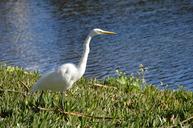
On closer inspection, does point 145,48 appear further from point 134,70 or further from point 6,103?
point 6,103

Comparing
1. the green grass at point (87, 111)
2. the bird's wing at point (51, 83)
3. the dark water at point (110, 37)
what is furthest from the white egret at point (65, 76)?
the dark water at point (110, 37)

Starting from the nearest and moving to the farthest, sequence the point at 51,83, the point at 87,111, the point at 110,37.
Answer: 1. the point at 87,111
2. the point at 51,83
3. the point at 110,37

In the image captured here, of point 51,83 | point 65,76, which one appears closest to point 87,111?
point 65,76

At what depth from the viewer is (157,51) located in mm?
35594

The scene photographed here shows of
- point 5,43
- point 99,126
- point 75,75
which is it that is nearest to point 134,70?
point 5,43

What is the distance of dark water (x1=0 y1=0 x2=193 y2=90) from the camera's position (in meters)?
31.5

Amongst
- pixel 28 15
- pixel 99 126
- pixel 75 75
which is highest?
pixel 28 15

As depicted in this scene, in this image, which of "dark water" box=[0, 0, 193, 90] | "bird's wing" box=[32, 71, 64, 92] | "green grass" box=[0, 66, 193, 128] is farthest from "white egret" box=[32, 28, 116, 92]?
"dark water" box=[0, 0, 193, 90]

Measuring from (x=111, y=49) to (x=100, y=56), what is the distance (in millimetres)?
2272

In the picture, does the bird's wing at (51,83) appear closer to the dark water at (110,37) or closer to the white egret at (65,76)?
the white egret at (65,76)

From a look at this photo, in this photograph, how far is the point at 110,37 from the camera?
138ft

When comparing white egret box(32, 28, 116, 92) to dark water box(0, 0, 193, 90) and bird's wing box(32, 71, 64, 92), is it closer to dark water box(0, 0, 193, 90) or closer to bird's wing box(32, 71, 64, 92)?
bird's wing box(32, 71, 64, 92)

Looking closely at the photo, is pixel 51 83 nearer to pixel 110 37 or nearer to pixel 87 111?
pixel 87 111

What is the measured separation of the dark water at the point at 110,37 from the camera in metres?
31.5
